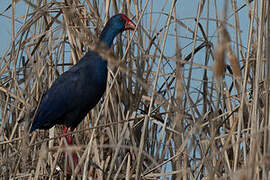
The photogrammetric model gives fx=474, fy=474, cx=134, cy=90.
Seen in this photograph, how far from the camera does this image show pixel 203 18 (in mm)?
2102

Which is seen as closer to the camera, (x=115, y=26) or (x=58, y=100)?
(x=115, y=26)

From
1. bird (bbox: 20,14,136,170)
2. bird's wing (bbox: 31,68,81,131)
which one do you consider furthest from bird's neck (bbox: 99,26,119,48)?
bird's wing (bbox: 31,68,81,131)

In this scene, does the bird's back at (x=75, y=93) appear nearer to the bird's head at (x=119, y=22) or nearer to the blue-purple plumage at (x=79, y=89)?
the blue-purple plumage at (x=79, y=89)

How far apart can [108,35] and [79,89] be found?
34 cm

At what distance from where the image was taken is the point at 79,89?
98.5 inches

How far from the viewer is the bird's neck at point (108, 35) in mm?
2345

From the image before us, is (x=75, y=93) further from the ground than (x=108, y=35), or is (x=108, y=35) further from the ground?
(x=108, y=35)

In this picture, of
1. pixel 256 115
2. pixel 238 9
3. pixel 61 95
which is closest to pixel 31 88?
pixel 61 95

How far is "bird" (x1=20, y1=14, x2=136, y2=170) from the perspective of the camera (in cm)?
236

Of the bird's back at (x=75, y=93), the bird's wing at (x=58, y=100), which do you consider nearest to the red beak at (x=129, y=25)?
the bird's back at (x=75, y=93)

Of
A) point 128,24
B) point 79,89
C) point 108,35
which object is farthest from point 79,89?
point 128,24

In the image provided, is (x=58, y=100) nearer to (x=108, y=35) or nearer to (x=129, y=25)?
(x=108, y=35)

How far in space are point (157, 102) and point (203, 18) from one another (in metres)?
0.49

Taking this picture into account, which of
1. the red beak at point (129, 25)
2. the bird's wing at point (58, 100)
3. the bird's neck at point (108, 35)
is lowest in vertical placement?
the bird's wing at point (58, 100)
